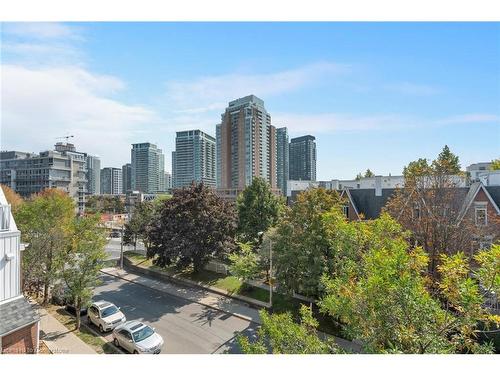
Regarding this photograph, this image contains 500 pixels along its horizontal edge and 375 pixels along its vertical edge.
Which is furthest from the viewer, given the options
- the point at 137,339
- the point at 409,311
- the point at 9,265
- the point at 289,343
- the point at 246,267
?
the point at 246,267

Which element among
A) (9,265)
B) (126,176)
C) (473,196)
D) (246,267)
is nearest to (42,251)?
(9,265)

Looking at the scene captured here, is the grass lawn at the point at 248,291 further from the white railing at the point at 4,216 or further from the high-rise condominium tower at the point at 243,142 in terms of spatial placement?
the high-rise condominium tower at the point at 243,142

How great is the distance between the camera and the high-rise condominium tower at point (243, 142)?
77.3 m

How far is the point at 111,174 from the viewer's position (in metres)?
133

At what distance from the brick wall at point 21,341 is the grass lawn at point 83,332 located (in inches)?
145

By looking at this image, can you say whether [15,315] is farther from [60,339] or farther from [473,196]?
[473,196]

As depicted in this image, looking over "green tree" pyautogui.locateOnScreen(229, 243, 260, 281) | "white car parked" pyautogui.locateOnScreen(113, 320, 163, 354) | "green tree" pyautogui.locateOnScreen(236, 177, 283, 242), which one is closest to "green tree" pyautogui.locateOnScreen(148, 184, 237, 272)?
"green tree" pyautogui.locateOnScreen(236, 177, 283, 242)

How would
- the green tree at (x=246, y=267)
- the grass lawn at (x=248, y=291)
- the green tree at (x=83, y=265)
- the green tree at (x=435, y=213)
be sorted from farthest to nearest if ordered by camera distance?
1. the green tree at (x=246, y=267)
2. the green tree at (x=435, y=213)
3. the grass lawn at (x=248, y=291)
4. the green tree at (x=83, y=265)

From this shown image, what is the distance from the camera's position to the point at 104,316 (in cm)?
1386

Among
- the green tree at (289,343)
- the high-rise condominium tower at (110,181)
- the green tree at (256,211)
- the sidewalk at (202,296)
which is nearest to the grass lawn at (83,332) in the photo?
the sidewalk at (202,296)

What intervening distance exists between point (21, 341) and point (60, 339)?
4814mm

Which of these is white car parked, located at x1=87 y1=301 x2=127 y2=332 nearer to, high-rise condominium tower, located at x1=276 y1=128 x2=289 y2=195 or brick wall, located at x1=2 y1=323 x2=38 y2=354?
brick wall, located at x1=2 y1=323 x2=38 y2=354

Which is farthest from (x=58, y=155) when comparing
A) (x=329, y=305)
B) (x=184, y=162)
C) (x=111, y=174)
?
(x=111, y=174)

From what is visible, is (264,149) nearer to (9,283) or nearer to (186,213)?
(186,213)
